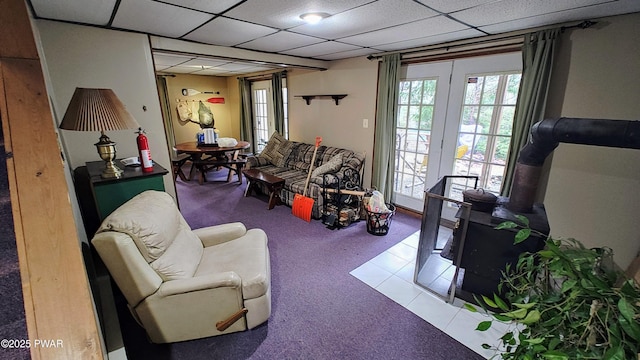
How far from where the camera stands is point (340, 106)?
4207mm

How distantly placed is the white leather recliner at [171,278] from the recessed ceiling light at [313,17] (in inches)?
69.4

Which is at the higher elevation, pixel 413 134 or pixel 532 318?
pixel 413 134

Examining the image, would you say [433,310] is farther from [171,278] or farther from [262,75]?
[262,75]

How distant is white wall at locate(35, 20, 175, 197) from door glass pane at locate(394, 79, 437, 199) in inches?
117

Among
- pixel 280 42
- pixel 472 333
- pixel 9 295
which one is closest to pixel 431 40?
pixel 280 42

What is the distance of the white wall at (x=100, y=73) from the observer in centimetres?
225

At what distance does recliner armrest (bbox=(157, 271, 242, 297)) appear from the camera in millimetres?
1534

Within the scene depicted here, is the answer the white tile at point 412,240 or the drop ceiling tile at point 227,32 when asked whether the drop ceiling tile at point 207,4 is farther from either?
the white tile at point 412,240

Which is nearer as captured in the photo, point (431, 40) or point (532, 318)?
point (532, 318)

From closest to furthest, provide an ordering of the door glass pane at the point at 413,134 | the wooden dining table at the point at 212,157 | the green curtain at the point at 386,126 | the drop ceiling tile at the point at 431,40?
the drop ceiling tile at the point at 431,40, the door glass pane at the point at 413,134, the green curtain at the point at 386,126, the wooden dining table at the point at 212,157

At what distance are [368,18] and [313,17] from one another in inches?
17.2

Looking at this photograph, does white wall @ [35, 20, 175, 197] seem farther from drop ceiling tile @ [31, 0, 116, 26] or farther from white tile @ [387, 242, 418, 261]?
white tile @ [387, 242, 418, 261]

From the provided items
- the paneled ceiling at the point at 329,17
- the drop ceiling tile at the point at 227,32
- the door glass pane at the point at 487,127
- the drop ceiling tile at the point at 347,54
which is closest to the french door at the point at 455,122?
the door glass pane at the point at 487,127

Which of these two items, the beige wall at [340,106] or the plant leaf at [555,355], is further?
the beige wall at [340,106]
